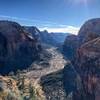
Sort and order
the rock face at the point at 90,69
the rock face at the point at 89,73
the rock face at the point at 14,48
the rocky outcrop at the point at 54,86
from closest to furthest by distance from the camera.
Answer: the rock face at the point at 90,69 → the rock face at the point at 89,73 → the rocky outcrop at the point at 54,86 → the rock face at the point at 14,48

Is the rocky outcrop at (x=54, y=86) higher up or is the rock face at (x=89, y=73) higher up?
the rock face at (x=89, y=73)

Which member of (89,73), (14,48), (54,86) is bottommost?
(54,86)

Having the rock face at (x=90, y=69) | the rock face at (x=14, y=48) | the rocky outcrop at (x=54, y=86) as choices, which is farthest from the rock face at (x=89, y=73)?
the rock face at (x=14, y=48)

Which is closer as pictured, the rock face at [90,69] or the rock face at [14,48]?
the rock face at [90,69]

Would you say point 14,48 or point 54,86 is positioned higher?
point 14,48

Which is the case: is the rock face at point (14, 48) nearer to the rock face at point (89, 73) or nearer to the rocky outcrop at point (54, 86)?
the rocky outcrop at point (54, 86)

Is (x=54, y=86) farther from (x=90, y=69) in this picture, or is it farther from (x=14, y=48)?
(x=14, y=48)

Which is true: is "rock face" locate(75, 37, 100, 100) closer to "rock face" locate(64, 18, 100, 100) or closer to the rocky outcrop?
"rock face" locate(64, 18, 100, 100)

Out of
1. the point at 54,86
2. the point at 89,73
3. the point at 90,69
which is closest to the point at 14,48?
the point at 54,86

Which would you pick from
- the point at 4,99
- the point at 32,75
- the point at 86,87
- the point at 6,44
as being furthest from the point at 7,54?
the point at 4,99
